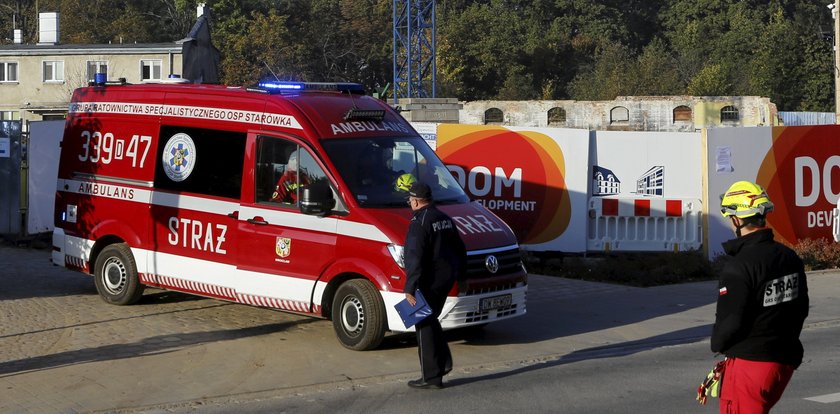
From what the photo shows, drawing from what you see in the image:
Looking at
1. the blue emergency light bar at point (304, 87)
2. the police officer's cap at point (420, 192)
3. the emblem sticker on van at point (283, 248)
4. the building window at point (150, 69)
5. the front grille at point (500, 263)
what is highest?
the building window at point (150, 69)

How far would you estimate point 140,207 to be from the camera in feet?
40.7

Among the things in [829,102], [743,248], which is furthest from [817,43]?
[743,248]

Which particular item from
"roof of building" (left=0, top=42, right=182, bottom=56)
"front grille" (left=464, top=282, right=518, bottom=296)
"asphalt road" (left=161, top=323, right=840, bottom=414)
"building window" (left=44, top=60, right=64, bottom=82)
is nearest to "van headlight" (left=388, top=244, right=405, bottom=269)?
"front grille" (left=464, top=282, right=518, bottom=296)

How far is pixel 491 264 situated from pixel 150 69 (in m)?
46.2

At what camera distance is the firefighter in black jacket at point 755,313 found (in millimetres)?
5633

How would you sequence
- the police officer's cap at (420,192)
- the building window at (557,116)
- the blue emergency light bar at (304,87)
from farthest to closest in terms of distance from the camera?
the building window at (557,116)
the blue emergency light bar at (304,87)
the police officer's cap at (420,192)

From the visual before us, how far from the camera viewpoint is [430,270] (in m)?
9.13

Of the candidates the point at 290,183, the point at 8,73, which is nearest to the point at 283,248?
the point at 290,183

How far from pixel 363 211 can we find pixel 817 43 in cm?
6597

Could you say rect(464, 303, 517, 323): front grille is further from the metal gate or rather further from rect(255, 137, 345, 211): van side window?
the metal gate

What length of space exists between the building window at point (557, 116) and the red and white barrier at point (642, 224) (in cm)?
3902

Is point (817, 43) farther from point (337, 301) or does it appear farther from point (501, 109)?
point (337, 301)

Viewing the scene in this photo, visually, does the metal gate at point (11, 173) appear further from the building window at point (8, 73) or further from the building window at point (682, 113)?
the building window at point (682, 113)

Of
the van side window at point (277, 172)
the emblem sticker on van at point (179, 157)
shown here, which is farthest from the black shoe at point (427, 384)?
the emblem sticker on van at point (179, 157)
